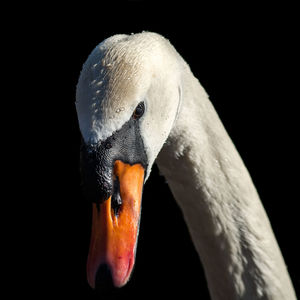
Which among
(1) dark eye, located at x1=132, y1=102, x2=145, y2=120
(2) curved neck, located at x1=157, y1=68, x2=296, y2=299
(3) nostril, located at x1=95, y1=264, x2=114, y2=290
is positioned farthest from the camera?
(2) curved neck, located at x1=157, y1=68, x2=296, y2=299

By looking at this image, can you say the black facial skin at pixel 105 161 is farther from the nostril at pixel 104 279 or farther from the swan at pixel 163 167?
the nostril at pixel 104 279

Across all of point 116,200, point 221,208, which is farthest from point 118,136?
point 221,208

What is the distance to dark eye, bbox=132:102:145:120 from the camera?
1665 millimetres

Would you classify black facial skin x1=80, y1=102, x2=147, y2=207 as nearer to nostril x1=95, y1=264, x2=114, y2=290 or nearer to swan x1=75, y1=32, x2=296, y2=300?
swan x1=75, y1=32, x2=296, y2=300

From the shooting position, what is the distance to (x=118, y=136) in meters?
1.62

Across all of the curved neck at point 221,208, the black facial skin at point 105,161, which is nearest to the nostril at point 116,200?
the black facial skin at point 105,161

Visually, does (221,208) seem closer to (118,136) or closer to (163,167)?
(163,167)

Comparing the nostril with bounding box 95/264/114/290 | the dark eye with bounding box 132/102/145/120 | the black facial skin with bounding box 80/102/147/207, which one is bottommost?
the nostril with bounding box 95/264/114/290

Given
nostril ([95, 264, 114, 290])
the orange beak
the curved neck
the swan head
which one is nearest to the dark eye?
the swan head

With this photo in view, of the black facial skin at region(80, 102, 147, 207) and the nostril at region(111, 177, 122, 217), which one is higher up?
the black facial skin at region(80, 102, 147, 207)

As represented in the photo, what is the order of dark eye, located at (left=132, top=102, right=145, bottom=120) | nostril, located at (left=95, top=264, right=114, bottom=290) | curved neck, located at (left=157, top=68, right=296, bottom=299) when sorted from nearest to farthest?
nostril, located at (left=95, top=264, right=114, bottom=290) → dark eye, located at (left=132, top=102, right=145, bottom=120) → curved neck, located at (left=157, top=68, right=296, bottom=299)

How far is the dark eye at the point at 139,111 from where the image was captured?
1.67 metres

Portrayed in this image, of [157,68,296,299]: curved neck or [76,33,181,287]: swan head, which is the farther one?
[157,68,296,299]: curved neck

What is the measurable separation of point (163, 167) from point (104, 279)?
0.60 meters
